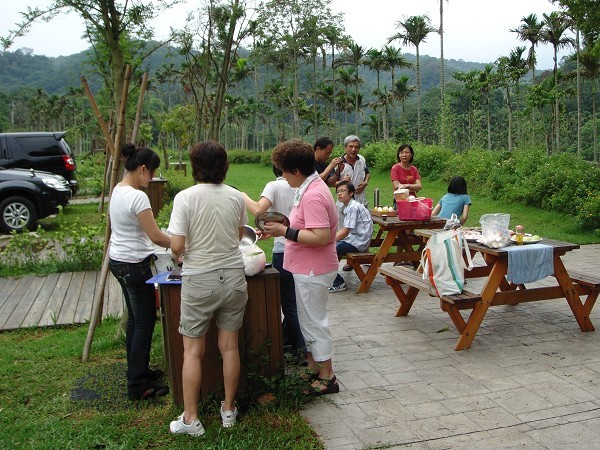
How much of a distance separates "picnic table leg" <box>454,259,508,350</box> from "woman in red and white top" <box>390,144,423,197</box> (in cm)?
286

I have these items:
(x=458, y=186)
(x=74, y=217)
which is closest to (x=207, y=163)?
(x=458, y=186)

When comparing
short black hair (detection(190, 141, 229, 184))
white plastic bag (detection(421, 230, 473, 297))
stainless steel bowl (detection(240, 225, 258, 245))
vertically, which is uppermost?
short black hair (detection(190, 141, 229, 184))

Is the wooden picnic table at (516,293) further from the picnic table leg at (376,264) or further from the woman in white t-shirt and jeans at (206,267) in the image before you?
the woman in white t-shirt and jeans at (206,267)

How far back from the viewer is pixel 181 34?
1473 cm

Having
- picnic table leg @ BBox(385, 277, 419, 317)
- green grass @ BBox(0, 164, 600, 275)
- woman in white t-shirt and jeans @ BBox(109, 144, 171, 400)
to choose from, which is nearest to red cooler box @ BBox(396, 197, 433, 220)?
picnic table leg @ BBox(385, 277, 419, 317)

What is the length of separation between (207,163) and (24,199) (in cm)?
936

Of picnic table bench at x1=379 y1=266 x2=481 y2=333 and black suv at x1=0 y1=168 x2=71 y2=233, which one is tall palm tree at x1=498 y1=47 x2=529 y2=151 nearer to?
black suv at x1=0 y1=168 x2=71 y2=233

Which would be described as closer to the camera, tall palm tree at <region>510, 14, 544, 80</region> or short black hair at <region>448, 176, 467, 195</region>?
short black hair at <region>448, 176, 467, 195</region>

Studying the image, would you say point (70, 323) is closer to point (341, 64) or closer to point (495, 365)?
point (495, 365)

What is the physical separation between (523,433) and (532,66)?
3657 cm

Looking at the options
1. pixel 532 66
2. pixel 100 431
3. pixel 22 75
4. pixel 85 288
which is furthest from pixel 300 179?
pixel 22 75

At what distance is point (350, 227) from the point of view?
6844 millimetres

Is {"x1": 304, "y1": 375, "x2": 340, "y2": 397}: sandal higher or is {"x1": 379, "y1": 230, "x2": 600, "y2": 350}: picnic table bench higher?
{"x1": 379, "y1": 230, "x2": 600, "y2": 350}: picnic table bench

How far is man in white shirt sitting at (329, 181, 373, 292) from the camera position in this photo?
22.1ft
